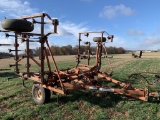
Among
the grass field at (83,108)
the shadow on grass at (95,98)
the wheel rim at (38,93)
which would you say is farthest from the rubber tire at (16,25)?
Result: the shadow on grass at (95,98)

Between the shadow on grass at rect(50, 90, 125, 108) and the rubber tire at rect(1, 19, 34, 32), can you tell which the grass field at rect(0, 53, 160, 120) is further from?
the rubber tire at rect(1, 19, 34, 32)

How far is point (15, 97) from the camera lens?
8570 millimetres

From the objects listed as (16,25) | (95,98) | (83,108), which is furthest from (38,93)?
(16,25)

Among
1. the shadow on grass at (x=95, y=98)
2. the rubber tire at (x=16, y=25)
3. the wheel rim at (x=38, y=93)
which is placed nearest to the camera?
the rubber tire at (x=16, y=25)

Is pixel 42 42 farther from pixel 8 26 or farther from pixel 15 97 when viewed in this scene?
pixel 15 97

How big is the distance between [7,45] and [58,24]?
3.10 metres

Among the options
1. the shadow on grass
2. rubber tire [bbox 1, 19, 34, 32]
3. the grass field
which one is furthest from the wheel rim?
rubber tire [bbox 1, 19, 34, 32]

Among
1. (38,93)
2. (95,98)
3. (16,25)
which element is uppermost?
(16,25)

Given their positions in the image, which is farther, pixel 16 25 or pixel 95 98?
pixel 95 98

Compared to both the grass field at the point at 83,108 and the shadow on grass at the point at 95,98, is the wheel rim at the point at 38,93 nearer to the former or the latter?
the grass field at the point at 83,108

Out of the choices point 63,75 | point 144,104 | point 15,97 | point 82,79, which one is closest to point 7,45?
point 15,97

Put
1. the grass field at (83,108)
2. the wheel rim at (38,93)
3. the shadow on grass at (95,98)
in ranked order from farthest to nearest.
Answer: the wheel rim at (38,93)
the shadow on grass at (95,98)
the grass field at (83,108)

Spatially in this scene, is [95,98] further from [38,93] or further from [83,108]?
[38,93]

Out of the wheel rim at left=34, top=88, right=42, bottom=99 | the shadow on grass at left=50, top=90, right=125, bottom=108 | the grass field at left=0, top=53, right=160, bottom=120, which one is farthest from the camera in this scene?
the wheel rim at left=34, top=88, right=42, bottom=99
